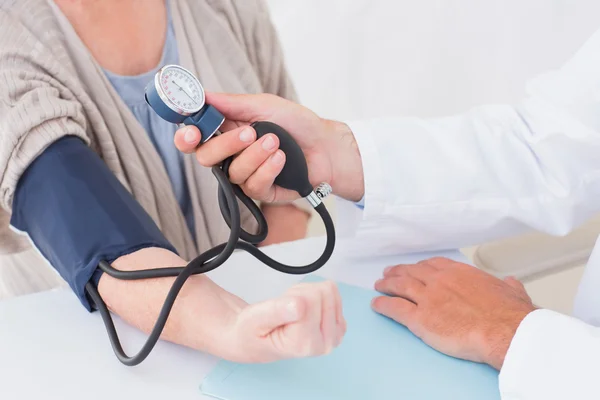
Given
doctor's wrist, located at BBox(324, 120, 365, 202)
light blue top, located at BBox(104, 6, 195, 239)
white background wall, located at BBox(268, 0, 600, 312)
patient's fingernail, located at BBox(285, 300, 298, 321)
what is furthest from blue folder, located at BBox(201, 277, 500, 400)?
white background wall, located at BBox(268, 0, 600, 312)

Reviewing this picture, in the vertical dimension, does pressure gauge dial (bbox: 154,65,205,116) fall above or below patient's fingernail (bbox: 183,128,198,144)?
above

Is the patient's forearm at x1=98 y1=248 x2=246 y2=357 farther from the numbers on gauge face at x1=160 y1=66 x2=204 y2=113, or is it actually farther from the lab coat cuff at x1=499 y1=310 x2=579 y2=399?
the lab coat cuff at x1=499 y1=310 x2=579 y2=399

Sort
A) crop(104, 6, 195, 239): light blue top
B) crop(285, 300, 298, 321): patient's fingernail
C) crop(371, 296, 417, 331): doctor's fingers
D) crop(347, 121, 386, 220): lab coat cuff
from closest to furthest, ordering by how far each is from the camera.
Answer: crop(285, 300, 298, 321): patient's fingernail, crop(371, 296, 417, 331): doctor's fingers, crop(347, 121, 386, 220): lab coat cuff, crop(104, 6, 195, 239): light blue top

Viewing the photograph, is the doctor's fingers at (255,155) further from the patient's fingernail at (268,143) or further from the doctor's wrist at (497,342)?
the doctor's wrist at (497,342)

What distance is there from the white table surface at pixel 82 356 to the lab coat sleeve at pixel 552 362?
0.75 ft

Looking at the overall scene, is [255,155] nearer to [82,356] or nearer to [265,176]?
[265,176]

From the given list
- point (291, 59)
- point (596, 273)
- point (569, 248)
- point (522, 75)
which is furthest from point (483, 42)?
point (596, 273)

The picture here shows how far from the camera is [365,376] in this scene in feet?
2.20

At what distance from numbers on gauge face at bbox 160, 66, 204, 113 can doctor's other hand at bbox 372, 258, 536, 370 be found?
32cm

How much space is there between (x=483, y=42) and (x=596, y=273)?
48.6 inches

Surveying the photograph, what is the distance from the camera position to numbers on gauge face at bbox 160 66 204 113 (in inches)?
27.7

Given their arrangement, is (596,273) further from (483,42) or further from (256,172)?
(483,42)

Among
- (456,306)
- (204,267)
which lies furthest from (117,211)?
(456,306)

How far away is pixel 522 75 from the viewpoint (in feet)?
5.99
